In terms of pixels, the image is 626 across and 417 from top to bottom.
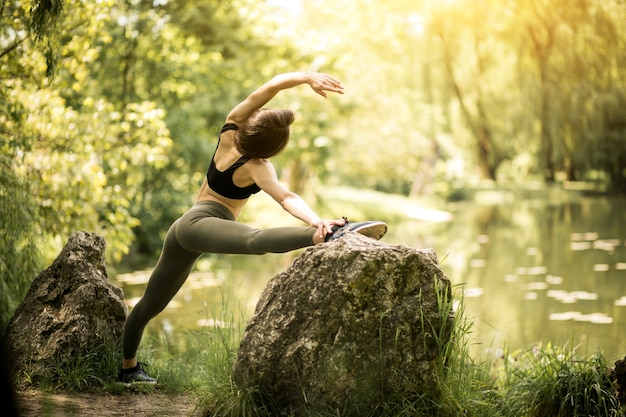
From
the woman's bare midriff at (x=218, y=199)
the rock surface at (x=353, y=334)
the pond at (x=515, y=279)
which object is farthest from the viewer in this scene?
the pond at (x=515, y=279)

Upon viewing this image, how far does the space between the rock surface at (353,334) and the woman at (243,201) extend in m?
0.15

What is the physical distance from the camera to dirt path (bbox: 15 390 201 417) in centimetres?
322

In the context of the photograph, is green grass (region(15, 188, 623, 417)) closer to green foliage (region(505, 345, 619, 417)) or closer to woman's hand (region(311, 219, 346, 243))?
green foliage (region(505, 345, 619, 417))

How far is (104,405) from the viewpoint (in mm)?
3408

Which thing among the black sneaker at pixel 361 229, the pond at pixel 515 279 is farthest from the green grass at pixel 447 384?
the black sneaker at pixel 361 229

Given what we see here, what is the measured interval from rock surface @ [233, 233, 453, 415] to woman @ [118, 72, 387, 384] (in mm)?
149

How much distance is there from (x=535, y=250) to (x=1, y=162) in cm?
1075

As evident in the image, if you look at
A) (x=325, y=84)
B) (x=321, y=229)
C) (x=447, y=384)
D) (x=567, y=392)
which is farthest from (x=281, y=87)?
(x=567, y=392)

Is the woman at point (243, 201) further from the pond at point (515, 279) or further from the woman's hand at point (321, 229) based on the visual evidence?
the pond at point (515, 279)

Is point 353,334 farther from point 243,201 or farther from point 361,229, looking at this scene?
point 243,201

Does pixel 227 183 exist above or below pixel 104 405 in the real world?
above

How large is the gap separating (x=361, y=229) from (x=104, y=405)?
1.45 metres

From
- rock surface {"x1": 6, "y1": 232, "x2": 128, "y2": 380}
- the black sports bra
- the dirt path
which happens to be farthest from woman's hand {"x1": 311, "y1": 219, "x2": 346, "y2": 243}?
rock surface {"x1": 6, "y1": 232, "x2": 128, "y2": 380}

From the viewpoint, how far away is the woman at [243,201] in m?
3.02
